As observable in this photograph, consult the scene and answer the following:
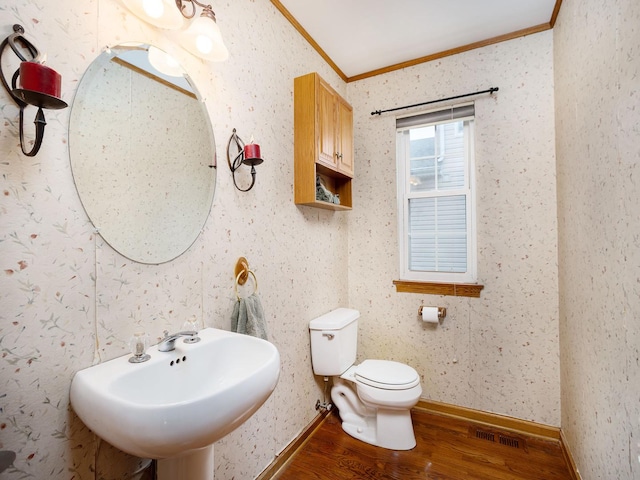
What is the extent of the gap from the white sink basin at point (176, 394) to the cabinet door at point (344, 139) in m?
1.41

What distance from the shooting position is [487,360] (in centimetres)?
212

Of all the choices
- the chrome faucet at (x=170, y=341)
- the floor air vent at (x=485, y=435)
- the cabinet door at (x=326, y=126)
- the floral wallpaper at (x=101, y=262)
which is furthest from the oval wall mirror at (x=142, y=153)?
the floor air vent at (x=485, y=435)

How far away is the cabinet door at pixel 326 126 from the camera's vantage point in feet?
6.16

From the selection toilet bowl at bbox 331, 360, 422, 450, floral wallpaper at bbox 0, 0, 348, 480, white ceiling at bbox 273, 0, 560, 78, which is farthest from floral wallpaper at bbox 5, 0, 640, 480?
toilet bowl at bbox 331, 360, 422, 450

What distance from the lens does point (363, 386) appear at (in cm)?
189

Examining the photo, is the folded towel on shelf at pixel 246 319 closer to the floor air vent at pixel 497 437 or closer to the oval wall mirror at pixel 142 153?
the oval wall mirror at pixel 142 153

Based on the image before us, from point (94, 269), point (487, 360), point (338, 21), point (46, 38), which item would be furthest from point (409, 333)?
point (46, 38)

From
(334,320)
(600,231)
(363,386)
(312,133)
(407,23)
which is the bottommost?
(363,386)

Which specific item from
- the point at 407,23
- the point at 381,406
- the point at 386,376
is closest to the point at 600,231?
the point at 386,376

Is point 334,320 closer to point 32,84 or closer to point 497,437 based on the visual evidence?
point 497,437

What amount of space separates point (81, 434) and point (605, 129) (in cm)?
213

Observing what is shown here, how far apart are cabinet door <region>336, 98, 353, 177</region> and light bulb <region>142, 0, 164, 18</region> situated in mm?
1225

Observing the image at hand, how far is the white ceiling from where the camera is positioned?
1.79 meters

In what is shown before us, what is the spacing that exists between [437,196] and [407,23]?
1.18 m
